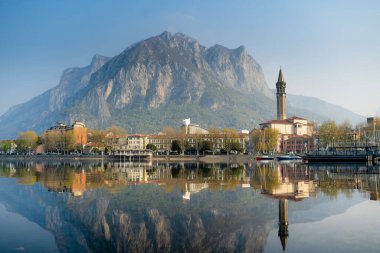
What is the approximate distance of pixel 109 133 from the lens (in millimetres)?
196625

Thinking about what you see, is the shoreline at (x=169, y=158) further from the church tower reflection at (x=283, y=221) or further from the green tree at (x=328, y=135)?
the church tower reflection at (x=283, y=221)

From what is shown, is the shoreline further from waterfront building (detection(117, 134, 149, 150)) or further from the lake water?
the lake water

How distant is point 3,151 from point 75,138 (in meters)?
47.1

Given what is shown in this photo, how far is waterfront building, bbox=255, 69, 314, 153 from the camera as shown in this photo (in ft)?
525

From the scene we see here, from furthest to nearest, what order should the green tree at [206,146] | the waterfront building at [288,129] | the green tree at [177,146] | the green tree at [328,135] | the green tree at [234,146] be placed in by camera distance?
the waterfront building at [288,129]
the green tree at [177,146]
the green tree at [234,146]
the green tree at [206,146]
the green tree at [328,135]

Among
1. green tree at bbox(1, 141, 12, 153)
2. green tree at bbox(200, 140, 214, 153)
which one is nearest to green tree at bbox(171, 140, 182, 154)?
green tree at bbox(200, 140, 214, 153)

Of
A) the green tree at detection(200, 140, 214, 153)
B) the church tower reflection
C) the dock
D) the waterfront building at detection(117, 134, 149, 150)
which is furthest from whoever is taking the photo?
the waterfront building at detection(117, 134, 149, 150)

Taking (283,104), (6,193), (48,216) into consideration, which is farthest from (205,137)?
(48,216)

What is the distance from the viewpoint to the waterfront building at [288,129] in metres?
160

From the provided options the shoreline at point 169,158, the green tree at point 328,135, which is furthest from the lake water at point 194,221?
the green tree at point 328,135

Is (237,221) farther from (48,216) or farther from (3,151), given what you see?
(3,151)

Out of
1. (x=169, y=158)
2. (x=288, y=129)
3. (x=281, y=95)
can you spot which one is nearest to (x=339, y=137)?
(x=288, y=129)

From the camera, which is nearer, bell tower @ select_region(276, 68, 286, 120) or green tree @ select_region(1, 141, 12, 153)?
bell tower @ select_region(276, 68, 286, 120)

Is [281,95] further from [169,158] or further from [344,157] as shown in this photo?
[344,157]
